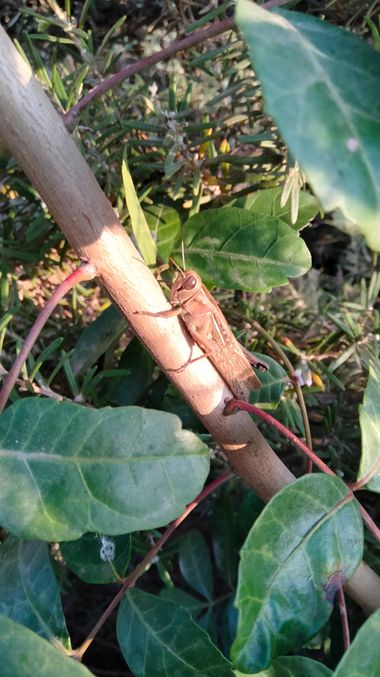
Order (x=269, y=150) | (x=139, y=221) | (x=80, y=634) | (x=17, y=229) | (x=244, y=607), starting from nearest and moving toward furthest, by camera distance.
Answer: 1. (x=244, y=607)
2. (x=139, y=221)
3. (x=269, y=150)
4. (x=17, y=229)
5. (x=80, y=634)

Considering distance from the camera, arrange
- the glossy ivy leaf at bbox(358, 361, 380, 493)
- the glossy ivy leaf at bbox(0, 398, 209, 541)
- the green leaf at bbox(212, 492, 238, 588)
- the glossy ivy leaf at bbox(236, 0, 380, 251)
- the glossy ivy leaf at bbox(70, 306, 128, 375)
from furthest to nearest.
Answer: the green leaf at bbox(212, 492, 238, 588) → the glossy ivy leaf at bbox(70, 306, 128, 375) → the glossy ivy leaf at bbox(358, 361, 380, 493) → the glossy ivy leaf at bbox(0, 398, 209, 541) → the glossy ivy leaf at bbox(236, 0, 380, 251)

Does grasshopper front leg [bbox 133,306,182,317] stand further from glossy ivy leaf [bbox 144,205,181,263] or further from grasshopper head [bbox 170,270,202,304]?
glossy ivy leaf [bbox 144,205,181,263]

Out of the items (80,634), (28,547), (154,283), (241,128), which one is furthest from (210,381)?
(80,634)

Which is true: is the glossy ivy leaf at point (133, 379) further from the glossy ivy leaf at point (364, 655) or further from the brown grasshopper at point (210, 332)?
the glossy ivy leaf at point (364, 655)

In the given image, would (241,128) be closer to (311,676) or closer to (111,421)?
(111,421)

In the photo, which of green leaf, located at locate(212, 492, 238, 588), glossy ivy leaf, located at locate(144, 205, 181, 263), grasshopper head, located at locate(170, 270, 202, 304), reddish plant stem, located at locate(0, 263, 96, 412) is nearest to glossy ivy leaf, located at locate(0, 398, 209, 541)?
reddish plant stem, located at locate(0, 263, 96, 412)

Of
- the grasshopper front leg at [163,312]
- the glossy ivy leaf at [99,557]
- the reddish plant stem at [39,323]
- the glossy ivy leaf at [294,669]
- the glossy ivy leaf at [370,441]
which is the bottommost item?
the glossy ivy leaf at [294,669]

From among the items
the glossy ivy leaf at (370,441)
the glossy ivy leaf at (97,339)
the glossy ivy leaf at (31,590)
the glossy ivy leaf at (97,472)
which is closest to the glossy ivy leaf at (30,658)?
the glossy ivy leaf at (97,472)
